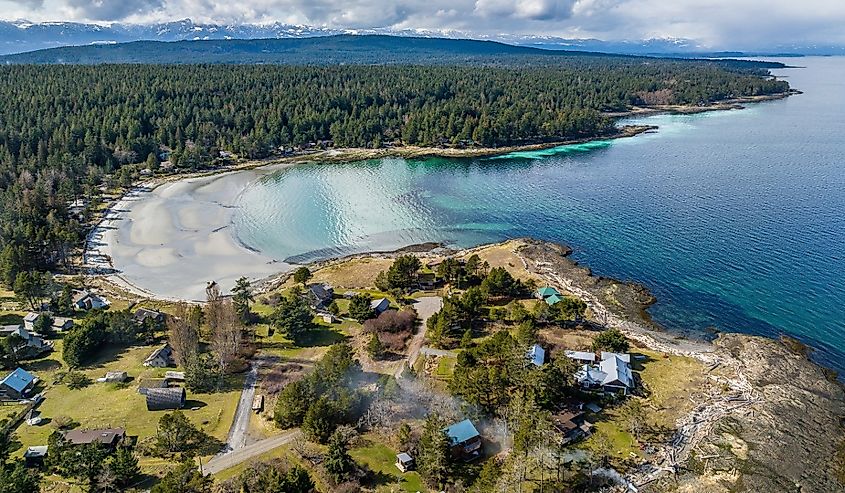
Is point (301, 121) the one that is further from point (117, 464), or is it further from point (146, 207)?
point (117, 464)

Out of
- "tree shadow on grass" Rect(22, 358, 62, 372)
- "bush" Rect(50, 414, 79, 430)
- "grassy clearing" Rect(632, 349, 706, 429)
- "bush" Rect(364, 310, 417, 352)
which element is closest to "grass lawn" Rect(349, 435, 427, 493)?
"bush" Rect(364, 310, 417, 352)

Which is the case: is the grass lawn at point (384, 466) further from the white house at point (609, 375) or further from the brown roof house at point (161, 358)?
the brown roof house at point (161, 358)

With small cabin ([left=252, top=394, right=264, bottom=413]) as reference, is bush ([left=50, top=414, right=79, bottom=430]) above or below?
above

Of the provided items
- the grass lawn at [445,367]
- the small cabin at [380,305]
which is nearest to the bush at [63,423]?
the small cabin at [380,305]

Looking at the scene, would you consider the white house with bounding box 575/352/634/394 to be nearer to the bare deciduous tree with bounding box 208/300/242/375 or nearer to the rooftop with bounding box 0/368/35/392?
the bare deciduous tree with bounding box 208/300/242/375

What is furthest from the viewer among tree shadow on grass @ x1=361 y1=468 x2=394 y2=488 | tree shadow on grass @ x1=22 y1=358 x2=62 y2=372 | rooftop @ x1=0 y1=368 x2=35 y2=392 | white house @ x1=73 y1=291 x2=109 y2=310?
white house @ x1=73 y1=291 x2=109 y2=310

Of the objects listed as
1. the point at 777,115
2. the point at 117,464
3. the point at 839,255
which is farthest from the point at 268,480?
the point at 777,115
